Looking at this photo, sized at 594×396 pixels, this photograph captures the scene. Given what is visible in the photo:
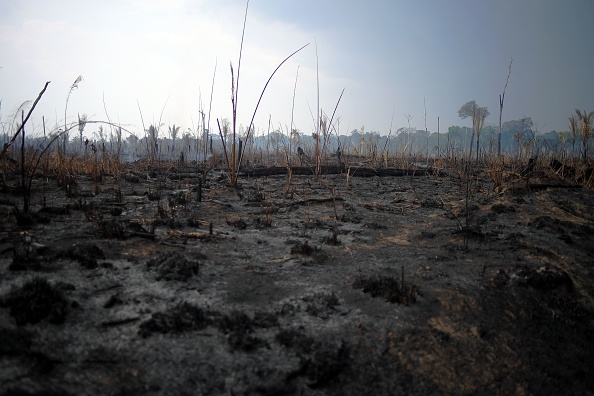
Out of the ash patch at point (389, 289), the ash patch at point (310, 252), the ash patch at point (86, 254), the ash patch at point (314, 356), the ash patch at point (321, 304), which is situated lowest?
the ash patch at point (314, 356)

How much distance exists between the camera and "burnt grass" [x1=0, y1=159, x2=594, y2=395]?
1604 mm

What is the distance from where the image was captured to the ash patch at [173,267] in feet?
8.00

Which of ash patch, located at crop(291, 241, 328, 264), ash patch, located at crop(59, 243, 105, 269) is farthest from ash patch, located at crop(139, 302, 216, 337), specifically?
ash patch, located at crop(291, 241, 328, 264)

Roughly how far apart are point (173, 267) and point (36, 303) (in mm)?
874

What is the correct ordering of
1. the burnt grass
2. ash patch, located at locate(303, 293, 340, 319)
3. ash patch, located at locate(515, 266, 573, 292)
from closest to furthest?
the burnt grass < ash patch, located at locate(303, 293, 340, 319) < ash patch, located at locate(515, 266, 573, 292)

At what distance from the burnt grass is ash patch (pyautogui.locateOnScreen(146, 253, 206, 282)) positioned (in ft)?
0.04

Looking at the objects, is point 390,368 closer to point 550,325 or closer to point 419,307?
point 419,307

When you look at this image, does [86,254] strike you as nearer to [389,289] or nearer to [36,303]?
[36,303]

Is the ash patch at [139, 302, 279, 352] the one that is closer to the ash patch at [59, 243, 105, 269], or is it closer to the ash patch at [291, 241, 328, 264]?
the ash patch at [59, 243, 105, 269]

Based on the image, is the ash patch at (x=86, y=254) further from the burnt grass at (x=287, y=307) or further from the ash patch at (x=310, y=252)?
the ash patch at (x=310, y=252)

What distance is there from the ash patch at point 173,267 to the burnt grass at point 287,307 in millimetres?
13

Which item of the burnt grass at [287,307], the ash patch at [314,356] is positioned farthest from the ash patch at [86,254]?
the ash patch at [314,356]

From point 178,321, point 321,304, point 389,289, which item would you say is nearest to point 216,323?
point 178,321

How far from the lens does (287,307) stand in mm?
2225
